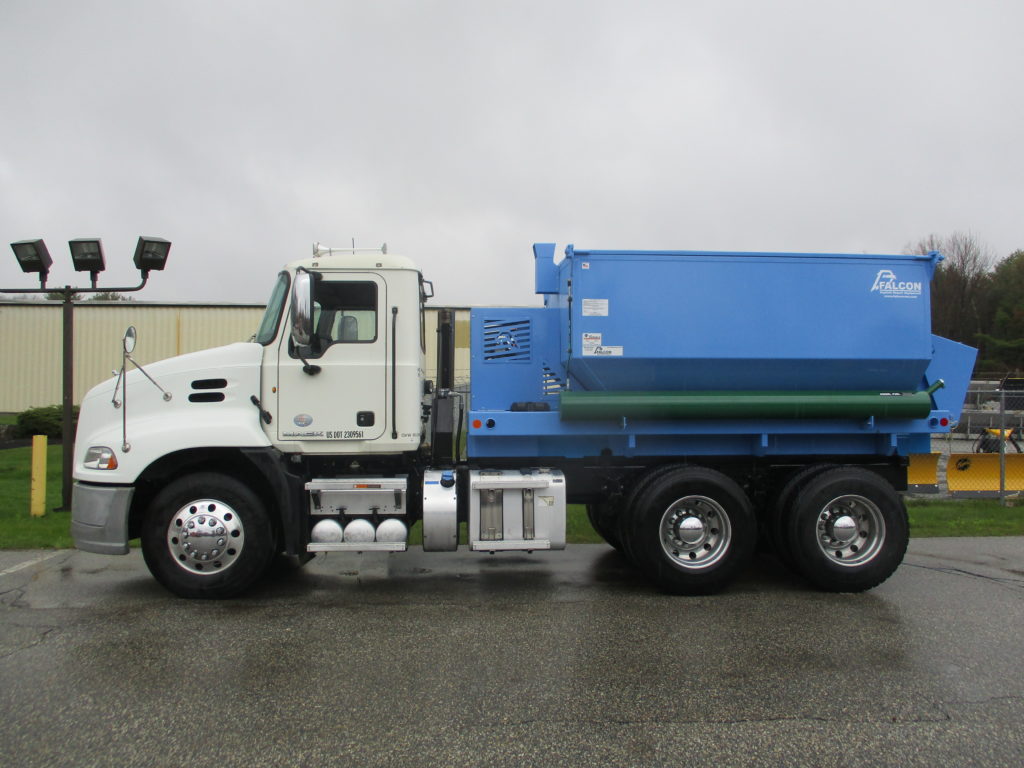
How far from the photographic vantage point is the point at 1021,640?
16.9 ft

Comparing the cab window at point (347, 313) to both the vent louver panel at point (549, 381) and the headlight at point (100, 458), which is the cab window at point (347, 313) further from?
the headlight at point (100, 458)

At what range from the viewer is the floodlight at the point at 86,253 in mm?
9875

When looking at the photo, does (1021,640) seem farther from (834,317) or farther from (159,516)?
(159,516)

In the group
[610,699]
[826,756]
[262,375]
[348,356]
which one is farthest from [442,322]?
[826,756]

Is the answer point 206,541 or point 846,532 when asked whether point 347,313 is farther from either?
point 846,532

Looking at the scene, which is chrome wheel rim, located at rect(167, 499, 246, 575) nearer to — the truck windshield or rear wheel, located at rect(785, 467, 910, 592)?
the truck windshield

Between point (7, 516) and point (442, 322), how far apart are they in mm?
6995

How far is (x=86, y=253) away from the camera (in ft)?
32.4

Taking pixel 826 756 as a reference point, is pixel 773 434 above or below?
above

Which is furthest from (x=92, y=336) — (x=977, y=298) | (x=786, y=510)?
(x=977, y=298)

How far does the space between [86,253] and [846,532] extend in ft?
31.4

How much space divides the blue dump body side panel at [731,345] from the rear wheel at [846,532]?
433 mm

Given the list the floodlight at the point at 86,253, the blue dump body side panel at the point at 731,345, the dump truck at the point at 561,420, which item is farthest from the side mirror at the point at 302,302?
the floodlight at the point at 86,253

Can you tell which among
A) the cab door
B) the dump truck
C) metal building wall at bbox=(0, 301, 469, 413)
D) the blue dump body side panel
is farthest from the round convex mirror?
metal building wall at bbox=(0, 301, 469, 413)
